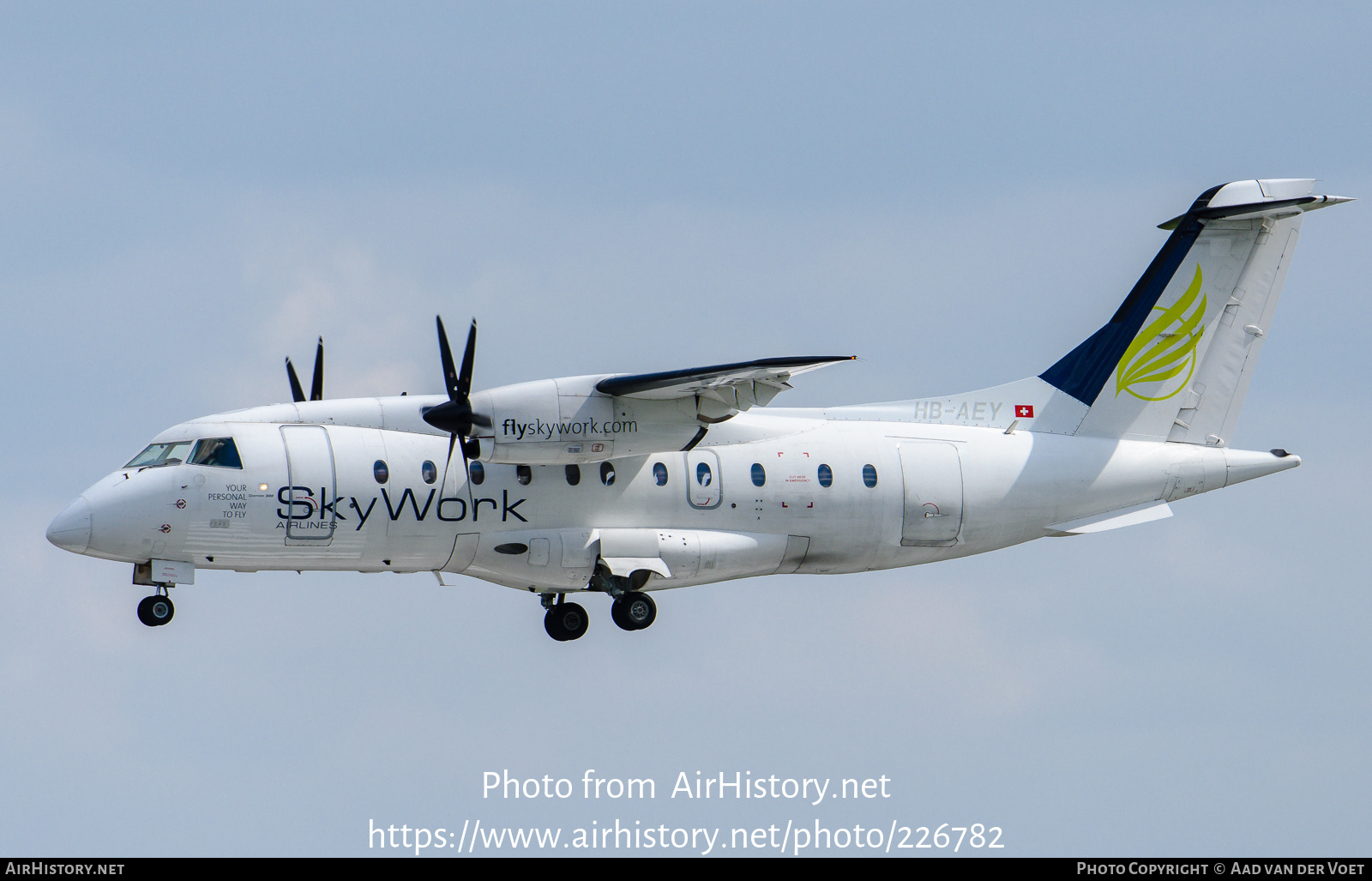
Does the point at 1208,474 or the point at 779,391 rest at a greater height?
the point at 779,391

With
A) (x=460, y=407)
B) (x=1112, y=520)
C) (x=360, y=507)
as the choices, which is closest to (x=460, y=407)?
(x=460, y=407)

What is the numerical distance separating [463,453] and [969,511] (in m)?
8.72

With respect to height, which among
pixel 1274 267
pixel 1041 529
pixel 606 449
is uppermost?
pixel 1274 267

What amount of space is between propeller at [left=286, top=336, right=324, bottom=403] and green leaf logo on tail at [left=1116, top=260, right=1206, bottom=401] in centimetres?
1373

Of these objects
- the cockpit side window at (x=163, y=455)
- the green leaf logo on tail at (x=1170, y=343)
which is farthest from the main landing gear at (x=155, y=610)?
the green leaf logo on tail at (x=1170, y=343)

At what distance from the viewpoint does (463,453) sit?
23.0m

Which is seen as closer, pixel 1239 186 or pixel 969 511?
pixel 969 511

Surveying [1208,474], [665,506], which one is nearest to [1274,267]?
[1208,474]

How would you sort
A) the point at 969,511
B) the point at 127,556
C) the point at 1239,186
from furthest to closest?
the point at 1239,186 → the point at 969,511 → the point at 127,556

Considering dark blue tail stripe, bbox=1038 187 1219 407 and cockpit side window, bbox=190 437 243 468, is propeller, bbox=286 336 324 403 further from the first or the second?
dark blue tail stripe, bbox=1038 187 1219 407

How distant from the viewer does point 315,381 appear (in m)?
25.9

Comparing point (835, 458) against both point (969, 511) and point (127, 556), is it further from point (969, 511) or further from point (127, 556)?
point (127, 556)

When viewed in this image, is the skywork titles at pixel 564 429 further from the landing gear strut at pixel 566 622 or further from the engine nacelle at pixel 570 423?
the landing gear strut at pixel 566 622

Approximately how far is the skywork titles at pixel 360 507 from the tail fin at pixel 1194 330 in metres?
10.5
